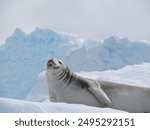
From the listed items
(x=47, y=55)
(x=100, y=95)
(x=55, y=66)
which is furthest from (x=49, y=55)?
(x=100, y=95)

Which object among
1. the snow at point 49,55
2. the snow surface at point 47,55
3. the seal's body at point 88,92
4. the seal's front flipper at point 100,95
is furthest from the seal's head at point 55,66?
the snow surface at point 47,55

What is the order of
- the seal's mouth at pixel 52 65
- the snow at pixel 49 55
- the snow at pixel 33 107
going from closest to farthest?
the snow at pixel 33 107, the seal's mouth at pixel 52 65, the snow at pixel 49 55

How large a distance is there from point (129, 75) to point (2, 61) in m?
22.1

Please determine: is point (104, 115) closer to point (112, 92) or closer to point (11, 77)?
point (112, 92)

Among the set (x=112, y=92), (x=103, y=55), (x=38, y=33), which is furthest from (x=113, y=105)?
(x=38, y=33)

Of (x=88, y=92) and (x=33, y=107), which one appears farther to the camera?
(x=88, y=92)

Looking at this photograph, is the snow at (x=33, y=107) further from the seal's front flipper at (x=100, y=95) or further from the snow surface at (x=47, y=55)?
the snow surface at (x=47, y=55)

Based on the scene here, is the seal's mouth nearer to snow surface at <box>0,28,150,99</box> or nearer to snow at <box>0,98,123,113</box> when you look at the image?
snow at <box>0,98,123,113</box>

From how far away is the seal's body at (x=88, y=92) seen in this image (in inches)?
187

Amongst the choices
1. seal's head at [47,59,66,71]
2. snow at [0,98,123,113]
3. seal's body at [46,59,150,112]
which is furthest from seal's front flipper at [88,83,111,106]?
snow at [0,98,123,113]

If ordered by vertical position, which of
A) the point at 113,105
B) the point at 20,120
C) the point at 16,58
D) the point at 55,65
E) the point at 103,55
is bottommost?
the point at 20,120

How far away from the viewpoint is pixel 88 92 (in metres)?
4.79

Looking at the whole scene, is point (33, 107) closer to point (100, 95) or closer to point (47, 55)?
point (100, 95)

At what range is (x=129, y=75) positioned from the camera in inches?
600
